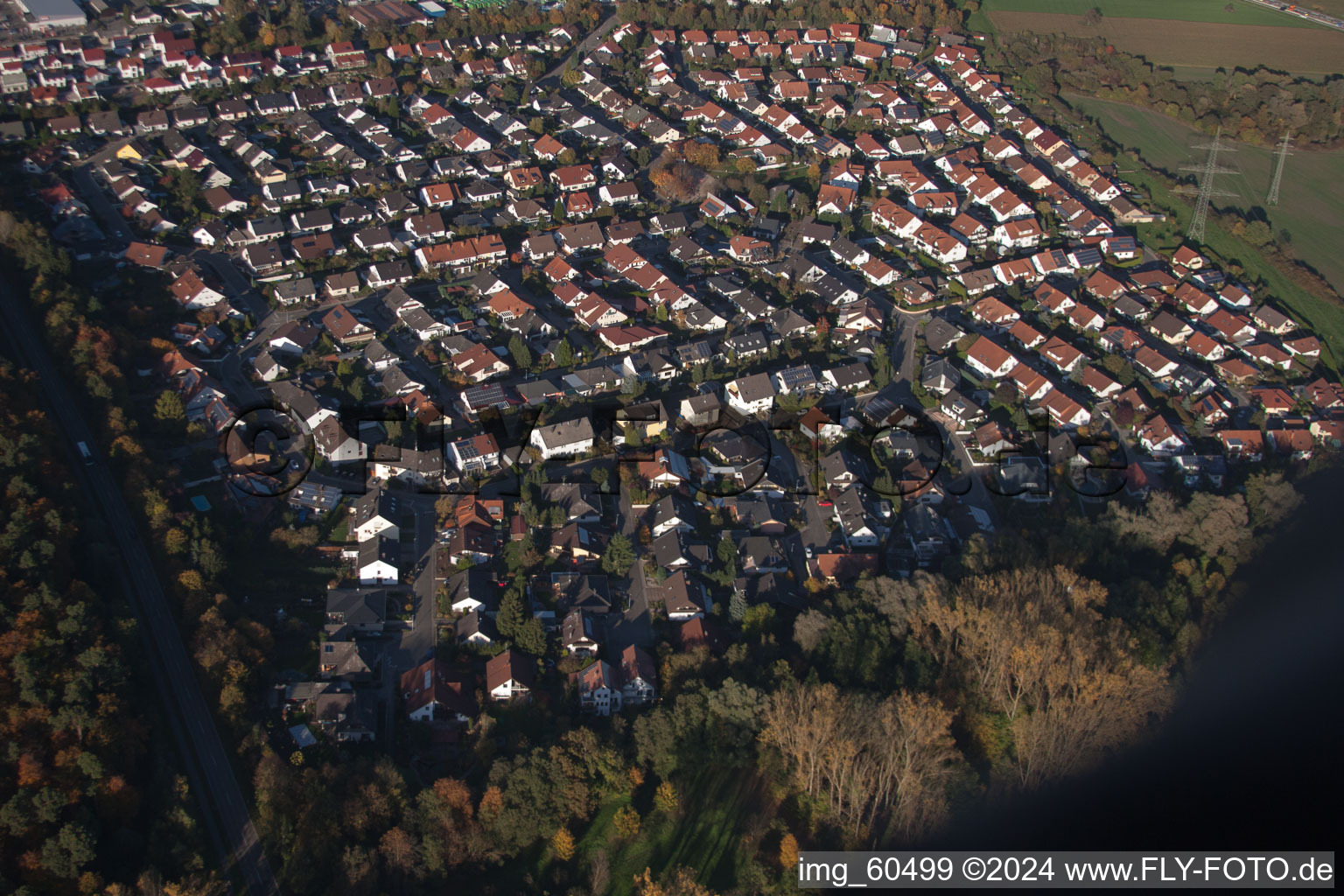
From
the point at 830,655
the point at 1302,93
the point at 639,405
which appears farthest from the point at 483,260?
the point at 1302,93

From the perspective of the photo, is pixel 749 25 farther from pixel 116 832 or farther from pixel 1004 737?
pixel 116 832

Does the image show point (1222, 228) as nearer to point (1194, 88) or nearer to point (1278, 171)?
point (1278, 171)

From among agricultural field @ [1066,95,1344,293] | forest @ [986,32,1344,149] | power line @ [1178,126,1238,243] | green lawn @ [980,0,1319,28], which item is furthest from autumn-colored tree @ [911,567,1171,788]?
green lawn @ [980,0,1319,28]

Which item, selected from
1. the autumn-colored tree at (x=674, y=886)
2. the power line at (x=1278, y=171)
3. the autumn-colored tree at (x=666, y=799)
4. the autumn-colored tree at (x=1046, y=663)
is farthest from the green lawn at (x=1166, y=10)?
the autumn-colored tree at (x=674, y=886)

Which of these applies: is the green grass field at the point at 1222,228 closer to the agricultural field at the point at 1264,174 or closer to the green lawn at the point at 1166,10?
the agricultural field at the point at 1264,174

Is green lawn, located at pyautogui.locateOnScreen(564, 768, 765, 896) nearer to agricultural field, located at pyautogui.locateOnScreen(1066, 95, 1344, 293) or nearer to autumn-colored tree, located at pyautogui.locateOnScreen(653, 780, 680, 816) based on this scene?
autumn-colored tree, located at pyautogui.locateOnScreen(653, 780, 680, 816)
